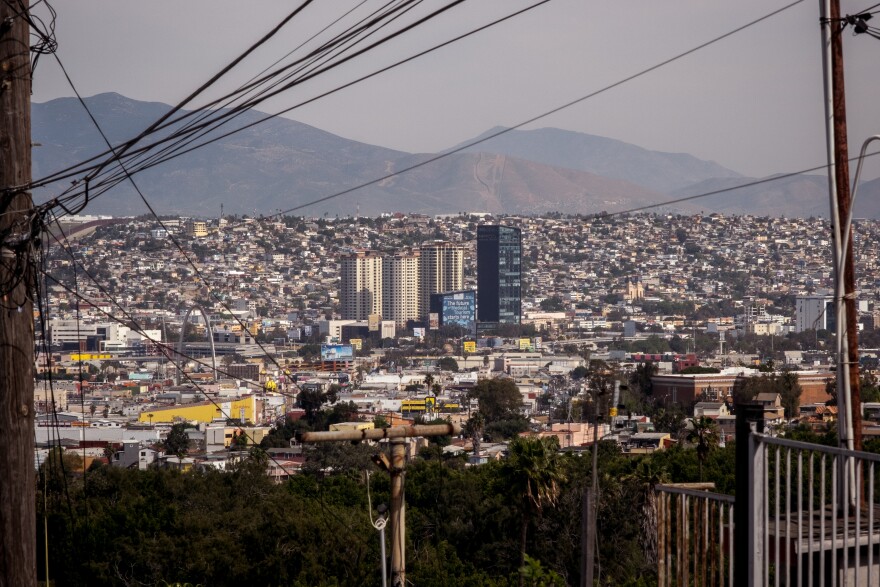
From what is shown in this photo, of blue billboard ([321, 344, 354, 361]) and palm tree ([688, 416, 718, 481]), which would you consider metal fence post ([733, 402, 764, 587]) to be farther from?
blue billboard ([321, 344, 354, 361])

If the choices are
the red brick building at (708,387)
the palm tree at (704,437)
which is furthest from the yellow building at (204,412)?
the palm tree at (704,437)

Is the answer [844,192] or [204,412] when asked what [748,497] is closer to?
[844,192]

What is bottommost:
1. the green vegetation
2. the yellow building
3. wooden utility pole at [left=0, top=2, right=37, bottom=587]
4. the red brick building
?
the yellow building

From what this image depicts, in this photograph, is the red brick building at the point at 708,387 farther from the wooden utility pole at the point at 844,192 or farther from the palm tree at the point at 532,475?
the wooden utility pole at the point at 844,192

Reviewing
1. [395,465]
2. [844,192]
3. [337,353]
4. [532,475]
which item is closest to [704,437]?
[532,475]

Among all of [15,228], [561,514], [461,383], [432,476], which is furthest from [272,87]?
[461,383]

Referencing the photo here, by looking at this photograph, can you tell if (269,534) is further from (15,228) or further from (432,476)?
(15,228)

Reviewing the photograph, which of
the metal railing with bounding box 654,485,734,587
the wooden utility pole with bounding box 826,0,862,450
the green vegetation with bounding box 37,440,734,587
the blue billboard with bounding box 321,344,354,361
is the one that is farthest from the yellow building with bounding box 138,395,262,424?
the metal railing with bounding box 654,485,734,587

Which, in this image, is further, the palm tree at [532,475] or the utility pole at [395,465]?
the palm tree at [532,475]
